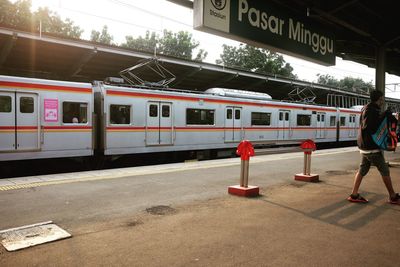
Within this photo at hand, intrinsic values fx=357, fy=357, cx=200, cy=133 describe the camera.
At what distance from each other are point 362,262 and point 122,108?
10290 mm

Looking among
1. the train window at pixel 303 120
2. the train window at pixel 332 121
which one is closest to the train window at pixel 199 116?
the train window at pixel 303 120

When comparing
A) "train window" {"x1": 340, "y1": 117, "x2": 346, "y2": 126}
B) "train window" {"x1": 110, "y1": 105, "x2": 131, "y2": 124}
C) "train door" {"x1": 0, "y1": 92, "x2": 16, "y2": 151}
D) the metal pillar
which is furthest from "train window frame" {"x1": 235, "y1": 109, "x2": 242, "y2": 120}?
"train window" {"x1": 340, "y1": 117, "x2": 346, "y2": 126}

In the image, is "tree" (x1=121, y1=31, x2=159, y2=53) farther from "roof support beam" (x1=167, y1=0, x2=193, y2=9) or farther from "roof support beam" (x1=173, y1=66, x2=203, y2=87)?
"roof support beam" (x1=167, y1=0, x2=193, y2=9)

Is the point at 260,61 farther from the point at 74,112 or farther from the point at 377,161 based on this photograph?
the point at 377,161

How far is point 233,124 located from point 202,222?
12016 millimetres

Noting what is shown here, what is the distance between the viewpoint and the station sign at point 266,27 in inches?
240

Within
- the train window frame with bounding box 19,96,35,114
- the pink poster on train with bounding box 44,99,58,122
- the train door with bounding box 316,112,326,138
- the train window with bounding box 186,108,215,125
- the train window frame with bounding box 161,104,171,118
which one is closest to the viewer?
the train window frame with bounding box 19,96,35,114

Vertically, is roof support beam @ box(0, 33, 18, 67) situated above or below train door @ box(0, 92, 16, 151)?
above

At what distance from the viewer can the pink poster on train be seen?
11.1 m

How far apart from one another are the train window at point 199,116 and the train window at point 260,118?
9.96ft

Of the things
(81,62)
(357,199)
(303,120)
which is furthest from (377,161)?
(303,120)

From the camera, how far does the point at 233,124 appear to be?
17047 millimetres

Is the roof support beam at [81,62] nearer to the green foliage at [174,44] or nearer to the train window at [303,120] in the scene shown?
the train window at [303,120]

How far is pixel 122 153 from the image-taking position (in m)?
12.9
